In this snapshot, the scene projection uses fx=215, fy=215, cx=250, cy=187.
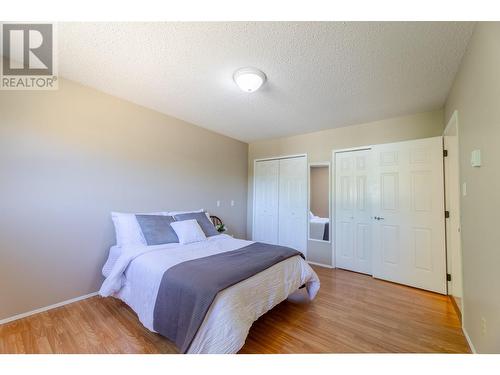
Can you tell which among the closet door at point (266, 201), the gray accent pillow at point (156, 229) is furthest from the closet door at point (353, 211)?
the gray accent pillow at point (156, 229)

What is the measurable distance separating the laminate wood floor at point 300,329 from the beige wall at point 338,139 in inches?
60.6

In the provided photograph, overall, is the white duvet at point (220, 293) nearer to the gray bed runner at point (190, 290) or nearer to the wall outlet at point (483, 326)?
the gray bed runner at point (190, 290)

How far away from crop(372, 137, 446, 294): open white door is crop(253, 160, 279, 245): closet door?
184 cm

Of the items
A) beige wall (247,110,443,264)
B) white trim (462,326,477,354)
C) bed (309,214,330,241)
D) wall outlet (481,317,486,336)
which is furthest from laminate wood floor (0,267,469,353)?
beige wall (247,110,443,264)

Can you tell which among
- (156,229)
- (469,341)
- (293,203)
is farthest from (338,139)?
(156,229)

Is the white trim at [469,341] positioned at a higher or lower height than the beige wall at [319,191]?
lower

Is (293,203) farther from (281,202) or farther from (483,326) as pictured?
(483,326)

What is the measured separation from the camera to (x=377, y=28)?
5.18 feet

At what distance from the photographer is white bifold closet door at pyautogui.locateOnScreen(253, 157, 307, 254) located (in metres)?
4.14

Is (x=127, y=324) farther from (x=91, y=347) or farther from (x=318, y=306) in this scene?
(x=318, y=306)

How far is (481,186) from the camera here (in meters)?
1.48

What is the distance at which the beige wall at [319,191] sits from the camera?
3.98 meters

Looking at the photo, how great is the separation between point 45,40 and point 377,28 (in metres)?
2.67

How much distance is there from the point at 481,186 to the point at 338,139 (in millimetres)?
2459
